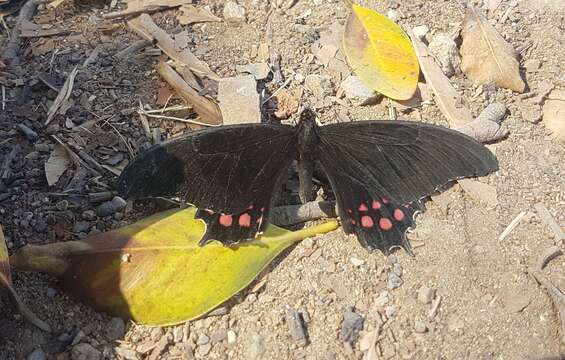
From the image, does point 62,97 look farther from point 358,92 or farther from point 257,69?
point 358,92

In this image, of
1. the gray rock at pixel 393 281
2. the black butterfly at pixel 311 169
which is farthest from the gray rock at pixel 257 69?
the gray rock at pixel 393 281

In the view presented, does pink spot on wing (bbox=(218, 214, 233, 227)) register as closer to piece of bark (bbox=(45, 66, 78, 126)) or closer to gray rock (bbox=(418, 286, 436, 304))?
gray rock (bbox=(418, 286, 436, 304))

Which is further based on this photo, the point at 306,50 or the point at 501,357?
the point at 306,50

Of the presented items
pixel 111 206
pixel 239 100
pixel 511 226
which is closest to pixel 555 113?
pixel 511 226

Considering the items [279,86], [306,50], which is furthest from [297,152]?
[306,50]

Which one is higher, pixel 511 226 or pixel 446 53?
pixel 446 53

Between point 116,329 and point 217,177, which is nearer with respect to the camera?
point 116,329

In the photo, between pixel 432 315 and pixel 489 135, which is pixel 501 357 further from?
pixel 489 135
